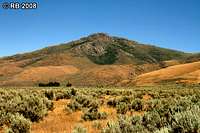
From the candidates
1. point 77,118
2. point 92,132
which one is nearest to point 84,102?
point 77,118

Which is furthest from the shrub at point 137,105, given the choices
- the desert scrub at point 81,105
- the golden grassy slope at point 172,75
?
the golden grassy slope at point 172,75

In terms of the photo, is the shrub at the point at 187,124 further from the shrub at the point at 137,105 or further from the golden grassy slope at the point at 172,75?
the golden grassy slope at the point at 172,75

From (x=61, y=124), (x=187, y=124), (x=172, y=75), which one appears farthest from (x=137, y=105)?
(x=172, y=75)

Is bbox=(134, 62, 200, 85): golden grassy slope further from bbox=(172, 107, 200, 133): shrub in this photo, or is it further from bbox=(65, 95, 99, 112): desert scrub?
bbox=(172, 107, 200, 133): shrub

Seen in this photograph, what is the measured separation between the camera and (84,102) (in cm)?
2319

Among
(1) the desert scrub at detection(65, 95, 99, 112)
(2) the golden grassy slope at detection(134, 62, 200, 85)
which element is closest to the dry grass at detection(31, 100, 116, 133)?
(1) the desert scrub at detection(65, 95, 99, 112)

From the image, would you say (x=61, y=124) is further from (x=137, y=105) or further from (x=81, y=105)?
(x=137, y=105)

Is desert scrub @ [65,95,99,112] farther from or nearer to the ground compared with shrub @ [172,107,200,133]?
nearer to the ground

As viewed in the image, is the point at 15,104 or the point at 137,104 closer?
the point at 15,104

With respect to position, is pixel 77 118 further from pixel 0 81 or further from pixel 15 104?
pixel 0 81

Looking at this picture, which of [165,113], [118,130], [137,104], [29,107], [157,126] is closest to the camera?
[118,130]

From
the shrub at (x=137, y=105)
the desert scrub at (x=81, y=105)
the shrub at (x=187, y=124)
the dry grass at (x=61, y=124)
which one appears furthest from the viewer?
the desert scrub at (x=81, y=105)

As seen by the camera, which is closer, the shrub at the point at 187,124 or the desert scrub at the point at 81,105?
the shrub at the point at 187,124

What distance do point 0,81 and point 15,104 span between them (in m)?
182
